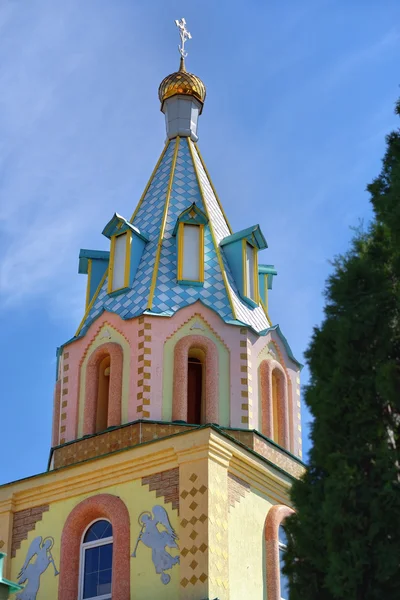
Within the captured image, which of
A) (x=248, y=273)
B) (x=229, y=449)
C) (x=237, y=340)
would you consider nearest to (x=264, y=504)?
(x=229, y=449)

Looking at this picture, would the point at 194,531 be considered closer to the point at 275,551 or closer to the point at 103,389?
the point at 275,551

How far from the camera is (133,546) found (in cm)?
1769

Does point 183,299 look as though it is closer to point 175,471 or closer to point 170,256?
point 170,256

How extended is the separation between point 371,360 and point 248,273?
31.4 feet

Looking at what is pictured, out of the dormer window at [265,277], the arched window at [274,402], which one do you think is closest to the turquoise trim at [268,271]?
the dormer window at [265,277]

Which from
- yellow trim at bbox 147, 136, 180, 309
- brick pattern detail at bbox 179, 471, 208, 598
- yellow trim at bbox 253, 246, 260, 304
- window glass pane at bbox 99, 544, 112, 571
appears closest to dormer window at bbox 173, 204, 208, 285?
yellow trim at bbox 147, 136, 180, 309

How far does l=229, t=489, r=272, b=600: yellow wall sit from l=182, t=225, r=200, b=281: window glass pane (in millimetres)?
4593

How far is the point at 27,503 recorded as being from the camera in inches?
765

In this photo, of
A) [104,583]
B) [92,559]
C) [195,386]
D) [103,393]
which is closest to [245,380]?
[195,386]

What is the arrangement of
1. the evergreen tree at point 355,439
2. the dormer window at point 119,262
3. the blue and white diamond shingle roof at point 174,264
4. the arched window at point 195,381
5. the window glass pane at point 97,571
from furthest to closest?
the dormer window at point 119,262 < the blue and white diamond shingle roof at point 174,264 < the arched window at point 195,381 < the window glass pane at point 97,571 < the evergreen tree at point 355,439

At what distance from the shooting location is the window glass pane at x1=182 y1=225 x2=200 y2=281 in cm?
2139

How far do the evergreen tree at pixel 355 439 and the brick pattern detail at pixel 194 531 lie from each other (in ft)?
14.2

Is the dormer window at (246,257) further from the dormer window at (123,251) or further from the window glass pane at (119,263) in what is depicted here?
the window glass pane at (119,263)

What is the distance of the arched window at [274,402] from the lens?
66.0 ft
